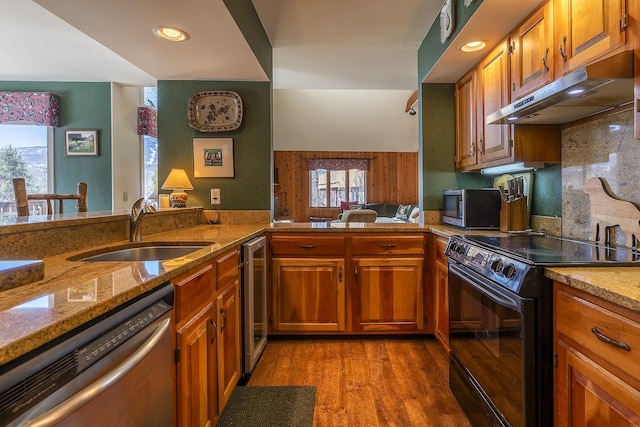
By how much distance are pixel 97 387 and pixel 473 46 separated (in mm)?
2523

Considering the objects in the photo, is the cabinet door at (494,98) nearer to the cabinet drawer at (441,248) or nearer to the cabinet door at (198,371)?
the cabinet drawer at (441,248)

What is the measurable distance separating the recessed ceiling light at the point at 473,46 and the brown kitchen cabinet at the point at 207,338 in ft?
6.26

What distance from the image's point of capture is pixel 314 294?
98.7 inches

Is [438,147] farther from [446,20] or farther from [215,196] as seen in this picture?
[215,196]

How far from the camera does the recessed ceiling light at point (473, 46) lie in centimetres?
216

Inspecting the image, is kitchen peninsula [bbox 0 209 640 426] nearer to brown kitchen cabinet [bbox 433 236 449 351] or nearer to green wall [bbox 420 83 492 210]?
brown kitchen cabinet [bbox 433 236 449 351]

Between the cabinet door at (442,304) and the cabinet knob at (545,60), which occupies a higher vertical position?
the cabinet knob at (545,60)

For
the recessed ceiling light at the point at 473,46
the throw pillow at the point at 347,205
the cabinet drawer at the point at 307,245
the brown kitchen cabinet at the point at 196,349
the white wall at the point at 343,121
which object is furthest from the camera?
the throw pillow at the point at 347,205

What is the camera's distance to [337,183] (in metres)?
8.68

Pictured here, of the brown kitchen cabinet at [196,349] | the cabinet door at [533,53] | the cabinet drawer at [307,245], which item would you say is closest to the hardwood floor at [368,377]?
the brown kitchen cabinet at [196,349]

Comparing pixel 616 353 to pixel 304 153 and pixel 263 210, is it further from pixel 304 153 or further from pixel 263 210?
pixel 304 153

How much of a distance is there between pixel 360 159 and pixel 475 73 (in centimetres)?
609

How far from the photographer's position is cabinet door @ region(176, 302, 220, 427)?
1.14 m

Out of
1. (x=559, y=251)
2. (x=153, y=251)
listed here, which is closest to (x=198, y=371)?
(x=153, y=251)
